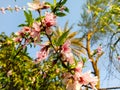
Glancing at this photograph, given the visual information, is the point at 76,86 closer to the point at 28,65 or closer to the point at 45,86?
the point at 45,86

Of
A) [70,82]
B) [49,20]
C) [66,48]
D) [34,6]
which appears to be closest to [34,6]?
[34,6]

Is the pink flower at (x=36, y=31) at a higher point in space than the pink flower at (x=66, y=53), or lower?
higher

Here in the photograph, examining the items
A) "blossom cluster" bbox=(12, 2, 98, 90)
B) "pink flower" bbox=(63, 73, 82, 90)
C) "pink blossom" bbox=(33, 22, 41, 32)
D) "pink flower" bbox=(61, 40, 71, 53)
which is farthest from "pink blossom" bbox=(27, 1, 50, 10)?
"pink flower" bbox=(63, 73, 82, 90)

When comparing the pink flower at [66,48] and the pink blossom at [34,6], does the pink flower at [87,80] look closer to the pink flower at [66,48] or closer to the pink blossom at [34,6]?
the pink flower at [66,48]

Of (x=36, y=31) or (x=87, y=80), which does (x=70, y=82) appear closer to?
(x=87, y=80)

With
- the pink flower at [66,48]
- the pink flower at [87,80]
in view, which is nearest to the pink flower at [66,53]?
the pink flower at [66,48]

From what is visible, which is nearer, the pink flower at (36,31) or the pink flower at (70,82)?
the pink flower at (70,82)

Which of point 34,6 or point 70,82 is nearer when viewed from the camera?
point 70,82

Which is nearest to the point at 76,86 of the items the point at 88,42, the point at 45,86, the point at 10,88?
the point at 45,86

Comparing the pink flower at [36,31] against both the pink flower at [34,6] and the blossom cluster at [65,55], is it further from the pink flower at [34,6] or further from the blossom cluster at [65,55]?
the pink flower at [34,6]

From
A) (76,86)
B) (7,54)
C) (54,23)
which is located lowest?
(76,86)

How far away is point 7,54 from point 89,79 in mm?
4338

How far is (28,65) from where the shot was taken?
6.02m

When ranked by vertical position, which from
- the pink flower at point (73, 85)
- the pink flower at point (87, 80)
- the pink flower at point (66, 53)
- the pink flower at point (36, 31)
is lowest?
the pink flower at point (73, 85)
